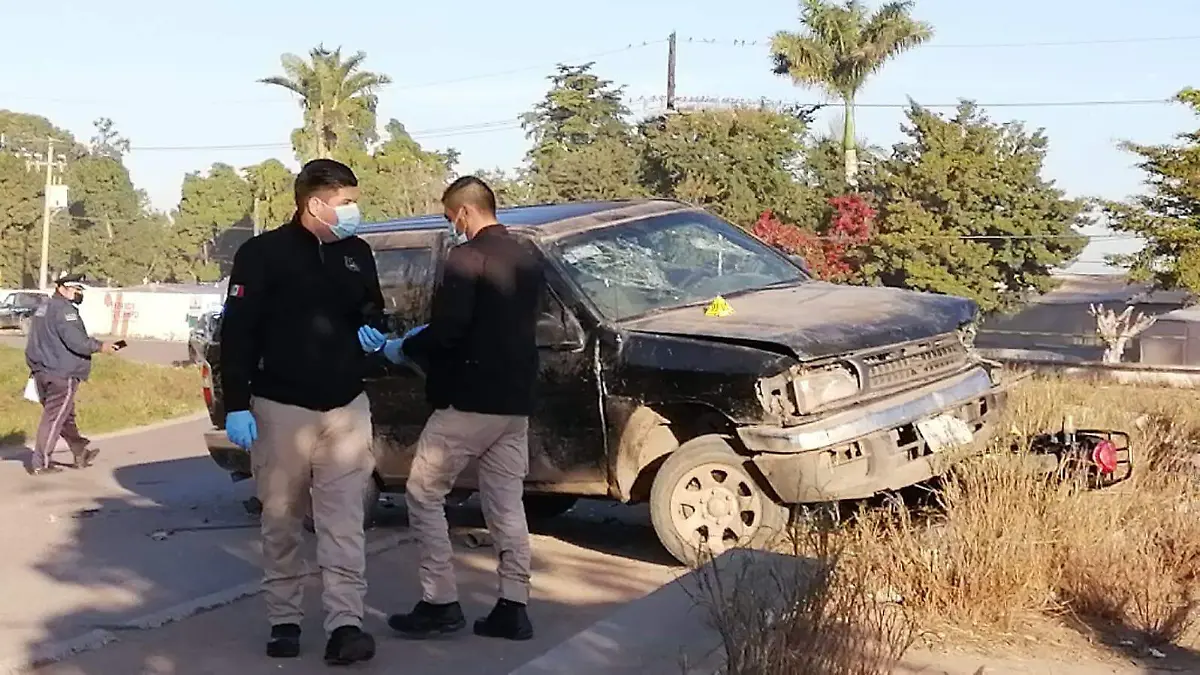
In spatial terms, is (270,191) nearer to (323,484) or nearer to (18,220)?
(18,220)

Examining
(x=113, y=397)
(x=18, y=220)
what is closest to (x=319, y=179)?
(x=113, y=397)

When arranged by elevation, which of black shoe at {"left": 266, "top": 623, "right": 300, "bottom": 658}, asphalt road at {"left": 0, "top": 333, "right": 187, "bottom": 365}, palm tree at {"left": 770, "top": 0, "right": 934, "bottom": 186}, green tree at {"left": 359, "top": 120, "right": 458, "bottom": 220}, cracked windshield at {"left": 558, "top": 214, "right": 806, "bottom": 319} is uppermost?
palm tree at {"left": 770, "top": 0, "right": 934, "bottom": 186}

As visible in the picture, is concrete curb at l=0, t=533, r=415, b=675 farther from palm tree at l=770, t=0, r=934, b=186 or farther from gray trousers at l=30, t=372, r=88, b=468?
palm tree at l=770, t=0, r=934, b=186

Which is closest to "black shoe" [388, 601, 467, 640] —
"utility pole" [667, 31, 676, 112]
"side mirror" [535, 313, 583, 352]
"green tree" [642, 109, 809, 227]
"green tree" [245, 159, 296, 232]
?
"side mirror" [535, 313, 583, 352]

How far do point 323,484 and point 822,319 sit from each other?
110 inches

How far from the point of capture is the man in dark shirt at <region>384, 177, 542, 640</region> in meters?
5.65

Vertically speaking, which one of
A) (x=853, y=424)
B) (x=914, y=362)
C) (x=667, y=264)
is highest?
(x=667, y=264)

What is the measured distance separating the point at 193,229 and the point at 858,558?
93.9m

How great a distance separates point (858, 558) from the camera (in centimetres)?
570

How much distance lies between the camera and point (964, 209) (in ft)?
139

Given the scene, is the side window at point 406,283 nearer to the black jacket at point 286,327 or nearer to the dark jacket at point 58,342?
the black jacket at point 286,327

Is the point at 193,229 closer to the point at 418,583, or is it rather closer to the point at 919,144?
the point at 919,144

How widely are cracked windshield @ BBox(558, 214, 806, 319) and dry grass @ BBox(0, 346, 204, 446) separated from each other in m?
9.96

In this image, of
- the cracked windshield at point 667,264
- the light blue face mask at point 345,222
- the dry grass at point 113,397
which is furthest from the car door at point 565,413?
the dry grass at point 113,397
